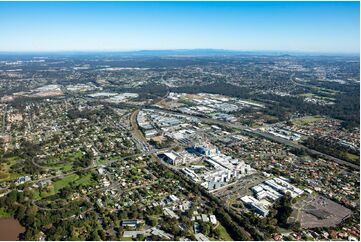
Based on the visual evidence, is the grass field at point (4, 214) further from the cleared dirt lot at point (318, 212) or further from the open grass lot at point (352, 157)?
the open grass lot at point (352, 157)

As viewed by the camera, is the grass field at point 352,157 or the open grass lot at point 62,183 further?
the grass field at point 352,157

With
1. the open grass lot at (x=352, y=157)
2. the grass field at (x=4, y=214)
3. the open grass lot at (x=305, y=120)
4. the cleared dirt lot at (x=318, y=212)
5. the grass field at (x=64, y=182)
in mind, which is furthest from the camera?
the open grass lot at (x=305, y=120)

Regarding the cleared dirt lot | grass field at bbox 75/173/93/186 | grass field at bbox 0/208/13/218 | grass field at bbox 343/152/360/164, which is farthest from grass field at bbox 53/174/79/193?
grass field at bbox 343/152/360/164

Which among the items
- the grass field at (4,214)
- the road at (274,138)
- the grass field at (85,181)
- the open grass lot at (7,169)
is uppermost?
the open grass lot at (7,169)

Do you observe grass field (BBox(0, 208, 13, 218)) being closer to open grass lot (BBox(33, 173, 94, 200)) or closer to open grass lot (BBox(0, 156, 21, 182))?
open grass lot (BBox(33, 173, 94, 200))

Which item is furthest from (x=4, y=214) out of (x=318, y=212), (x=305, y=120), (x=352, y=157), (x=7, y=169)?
(x=305, y=120)

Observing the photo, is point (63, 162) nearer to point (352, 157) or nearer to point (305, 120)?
point (352, 157)

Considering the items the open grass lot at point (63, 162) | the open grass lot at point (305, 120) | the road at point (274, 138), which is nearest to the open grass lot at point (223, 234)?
the open grass lot at point (63, 162)

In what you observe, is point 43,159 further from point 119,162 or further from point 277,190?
point 277,190
